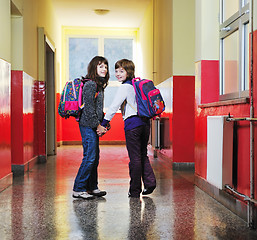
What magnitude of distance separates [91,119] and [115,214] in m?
0.88

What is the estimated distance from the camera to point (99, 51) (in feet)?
36.5

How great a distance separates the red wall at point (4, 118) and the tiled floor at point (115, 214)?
26 cm

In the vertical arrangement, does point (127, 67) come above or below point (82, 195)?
above

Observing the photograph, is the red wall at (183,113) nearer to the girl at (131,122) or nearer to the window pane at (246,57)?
the girl at (131,122)

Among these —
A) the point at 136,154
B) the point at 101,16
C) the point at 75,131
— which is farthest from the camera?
the point at 75,131

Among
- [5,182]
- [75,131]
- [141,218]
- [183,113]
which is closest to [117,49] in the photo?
[75,131]

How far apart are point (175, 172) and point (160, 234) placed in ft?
9.31

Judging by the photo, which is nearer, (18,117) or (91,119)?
(91,119)

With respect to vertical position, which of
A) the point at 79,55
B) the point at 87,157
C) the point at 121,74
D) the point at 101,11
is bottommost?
the point at 87,157

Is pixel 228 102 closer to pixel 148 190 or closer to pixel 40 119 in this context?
pixel 148 190

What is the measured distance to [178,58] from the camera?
556 centimetres

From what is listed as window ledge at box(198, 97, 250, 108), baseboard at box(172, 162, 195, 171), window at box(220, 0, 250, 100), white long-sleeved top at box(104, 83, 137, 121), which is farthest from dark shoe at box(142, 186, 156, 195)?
baseboard at box(172, 162, 195, 171)

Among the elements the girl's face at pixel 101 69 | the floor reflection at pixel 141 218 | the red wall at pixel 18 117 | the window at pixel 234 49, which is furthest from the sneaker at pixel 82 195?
the red wall at pixel 18 117

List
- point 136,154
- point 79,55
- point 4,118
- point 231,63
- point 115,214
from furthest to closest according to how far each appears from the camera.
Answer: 1. point 79,55
2. point 4,118
3. point 231,63
4. point 136,154
5. point 115,214
